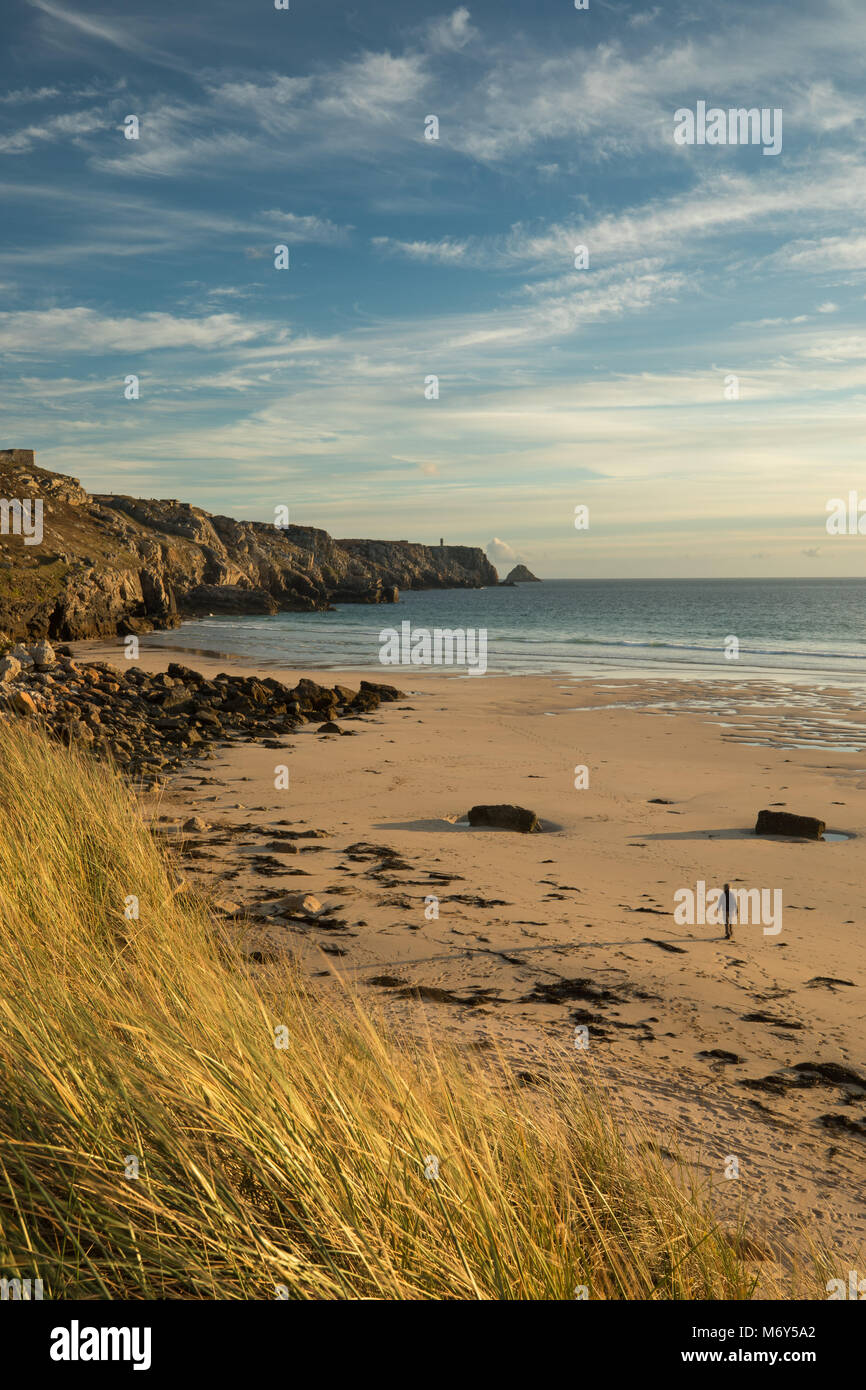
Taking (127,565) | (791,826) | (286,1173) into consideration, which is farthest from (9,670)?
(127,565)

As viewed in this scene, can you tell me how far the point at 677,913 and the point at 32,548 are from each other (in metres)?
46.3

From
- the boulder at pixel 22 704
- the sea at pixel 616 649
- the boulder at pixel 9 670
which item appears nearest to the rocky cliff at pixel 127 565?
the sea at pixel 616 649

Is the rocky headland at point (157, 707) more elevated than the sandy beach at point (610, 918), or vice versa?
the rocky headland at point (157, 707)

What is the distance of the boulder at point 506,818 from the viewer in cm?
966

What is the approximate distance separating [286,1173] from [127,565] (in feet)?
186

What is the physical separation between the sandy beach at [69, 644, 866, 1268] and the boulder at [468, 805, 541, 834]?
159 mm

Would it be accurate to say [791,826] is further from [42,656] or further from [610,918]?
[42,656]

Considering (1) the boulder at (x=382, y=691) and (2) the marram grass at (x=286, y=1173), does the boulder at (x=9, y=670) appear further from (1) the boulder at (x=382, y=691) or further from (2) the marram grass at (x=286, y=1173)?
(2) the marram grass at (x=286, y=1173)

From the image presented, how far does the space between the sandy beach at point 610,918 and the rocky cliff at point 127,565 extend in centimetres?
2911

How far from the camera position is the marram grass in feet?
7.37

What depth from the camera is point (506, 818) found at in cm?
973

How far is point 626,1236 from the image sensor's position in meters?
2.78
